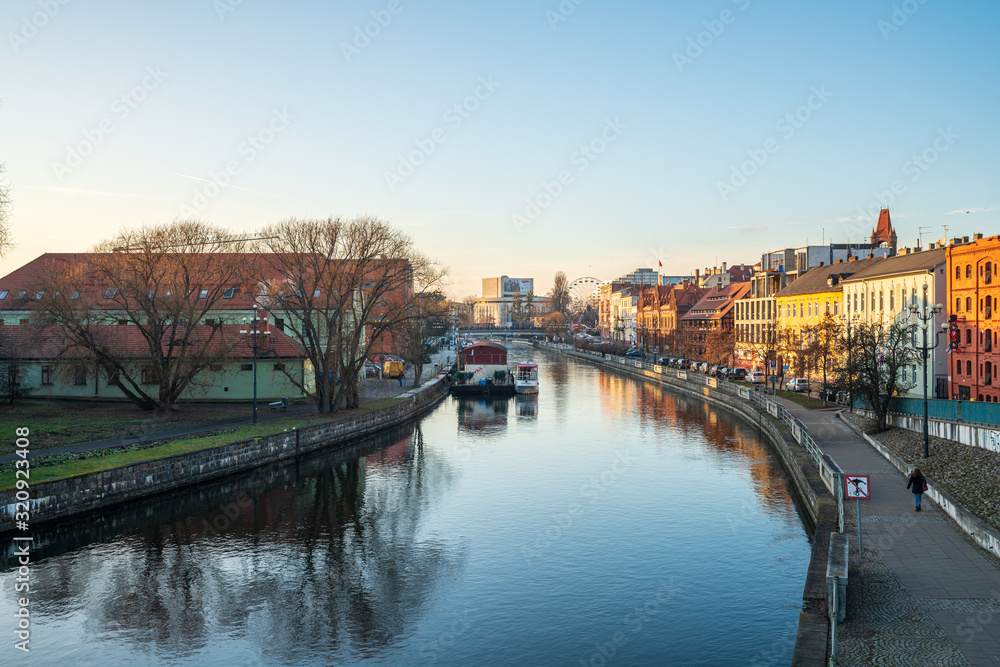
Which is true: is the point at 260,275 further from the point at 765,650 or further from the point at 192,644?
the point at 765,650

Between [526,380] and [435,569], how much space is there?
57338 mm

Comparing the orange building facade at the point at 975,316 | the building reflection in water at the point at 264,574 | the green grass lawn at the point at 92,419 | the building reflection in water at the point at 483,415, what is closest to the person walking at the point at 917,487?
the building reflection in water at the point at 264,574

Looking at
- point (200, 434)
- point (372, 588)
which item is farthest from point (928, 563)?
point (200, 434)

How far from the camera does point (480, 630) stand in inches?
781

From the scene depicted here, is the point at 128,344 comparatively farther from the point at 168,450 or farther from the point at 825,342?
the point at 825,342

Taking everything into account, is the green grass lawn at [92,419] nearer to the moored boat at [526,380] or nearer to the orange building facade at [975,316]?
the moored boat at [526,380]

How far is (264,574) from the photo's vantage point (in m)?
23.8

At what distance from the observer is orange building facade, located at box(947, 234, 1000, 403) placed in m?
52.4

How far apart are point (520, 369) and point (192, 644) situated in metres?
65.1

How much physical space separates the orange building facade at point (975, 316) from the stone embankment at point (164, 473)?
40.3 metres

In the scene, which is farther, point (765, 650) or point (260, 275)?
point (260, 275)

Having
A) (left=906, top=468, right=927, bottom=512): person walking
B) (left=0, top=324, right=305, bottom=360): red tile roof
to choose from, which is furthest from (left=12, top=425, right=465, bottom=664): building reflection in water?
(left=0, top=324, right=305, bottom=360): red tile roof

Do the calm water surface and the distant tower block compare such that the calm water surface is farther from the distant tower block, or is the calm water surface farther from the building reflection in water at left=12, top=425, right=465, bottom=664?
the distant tower block

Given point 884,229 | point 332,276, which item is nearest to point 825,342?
point 332,276
